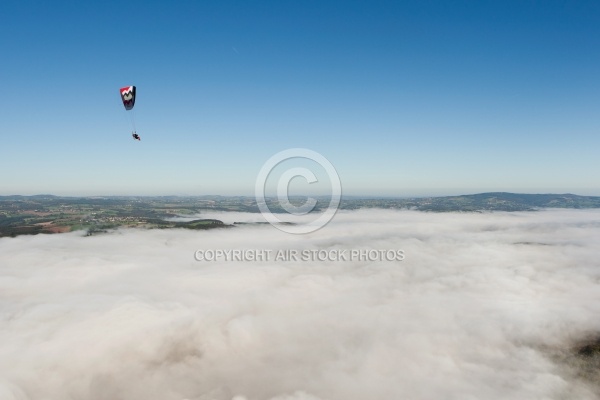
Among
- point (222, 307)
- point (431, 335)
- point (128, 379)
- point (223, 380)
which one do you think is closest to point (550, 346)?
point (431, 335)

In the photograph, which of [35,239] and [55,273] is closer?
[55,273]

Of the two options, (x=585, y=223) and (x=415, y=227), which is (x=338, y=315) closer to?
(x=415, y=227)

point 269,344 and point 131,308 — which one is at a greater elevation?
point 131,308

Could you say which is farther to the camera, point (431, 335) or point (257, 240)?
point (257, 240)

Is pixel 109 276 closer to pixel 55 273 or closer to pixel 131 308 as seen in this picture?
pixel 55 273

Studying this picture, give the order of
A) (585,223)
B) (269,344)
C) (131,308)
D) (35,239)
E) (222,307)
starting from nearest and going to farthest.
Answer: (269,344) → (131,308) → (222,307) → (35,239) → (585,223)

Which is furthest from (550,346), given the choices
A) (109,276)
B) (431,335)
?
(109,276)

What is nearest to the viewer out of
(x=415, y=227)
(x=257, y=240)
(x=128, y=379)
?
(x=128, y=379)

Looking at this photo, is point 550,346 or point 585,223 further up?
point 585,223

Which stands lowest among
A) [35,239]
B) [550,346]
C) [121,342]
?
[550,346]
